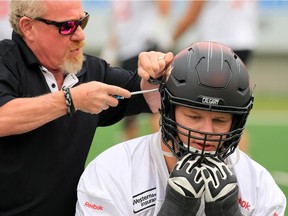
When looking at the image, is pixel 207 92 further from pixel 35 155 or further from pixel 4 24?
pixel 4 24

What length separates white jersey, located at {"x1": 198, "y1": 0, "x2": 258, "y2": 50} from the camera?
8.62 metres

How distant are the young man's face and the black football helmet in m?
0.02

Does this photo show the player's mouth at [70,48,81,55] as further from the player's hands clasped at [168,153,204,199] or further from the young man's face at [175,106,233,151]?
the player's hands clasped at [168,153,204,199]

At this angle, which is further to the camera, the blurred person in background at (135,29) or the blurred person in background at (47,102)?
the blurred person in background at (135,29)

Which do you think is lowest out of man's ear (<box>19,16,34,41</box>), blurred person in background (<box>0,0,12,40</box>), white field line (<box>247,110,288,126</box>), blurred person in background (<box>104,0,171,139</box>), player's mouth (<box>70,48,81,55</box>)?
white field line (<box>247,110,288,126</box>)

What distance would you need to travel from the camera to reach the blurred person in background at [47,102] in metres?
4.02

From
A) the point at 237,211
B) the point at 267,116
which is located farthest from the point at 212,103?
the point at 267,116

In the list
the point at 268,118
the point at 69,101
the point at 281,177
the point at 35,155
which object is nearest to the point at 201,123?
the point at 69,101

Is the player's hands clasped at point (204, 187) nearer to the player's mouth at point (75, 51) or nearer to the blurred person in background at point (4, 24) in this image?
the player's mouth at point (75, 51)

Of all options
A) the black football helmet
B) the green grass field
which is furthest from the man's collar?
the green grass field

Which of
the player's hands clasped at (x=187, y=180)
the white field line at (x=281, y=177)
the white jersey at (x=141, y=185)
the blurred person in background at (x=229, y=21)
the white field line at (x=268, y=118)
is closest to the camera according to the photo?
the player's hands clasped at (x=187, y=180)

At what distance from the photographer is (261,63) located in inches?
632

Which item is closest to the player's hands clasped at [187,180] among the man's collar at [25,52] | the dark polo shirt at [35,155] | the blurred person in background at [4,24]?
the dark polo shirt at [35,155]

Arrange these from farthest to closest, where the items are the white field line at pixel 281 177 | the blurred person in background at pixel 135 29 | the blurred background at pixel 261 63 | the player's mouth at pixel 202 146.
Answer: the blurred background at pixel 261 63, the blurred person in background at pixel 135 29, the white field line at pixel 281 177, the player's mouth at pixel 202 146
